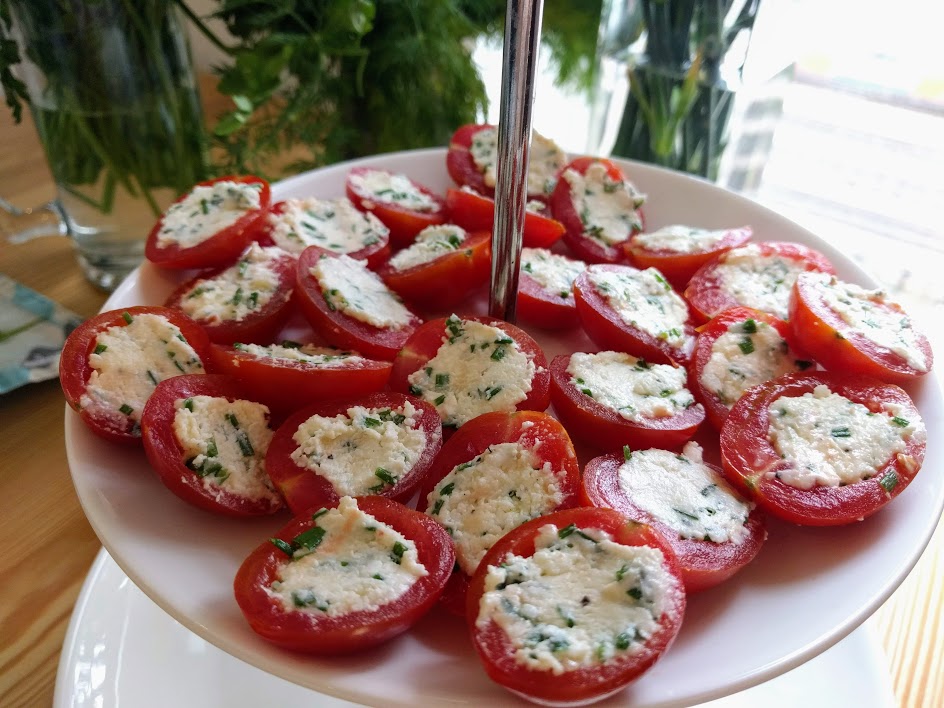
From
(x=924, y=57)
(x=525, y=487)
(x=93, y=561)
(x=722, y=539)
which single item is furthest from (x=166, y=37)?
(x=924, y=57)

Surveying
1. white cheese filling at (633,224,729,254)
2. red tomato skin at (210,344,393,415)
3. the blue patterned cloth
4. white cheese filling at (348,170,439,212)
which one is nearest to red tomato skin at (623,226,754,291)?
white cheese filling at (633,224,729,254)

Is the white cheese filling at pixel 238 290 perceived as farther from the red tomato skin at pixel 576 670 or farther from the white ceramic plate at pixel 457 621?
the red tomato skin at pixel 576 670

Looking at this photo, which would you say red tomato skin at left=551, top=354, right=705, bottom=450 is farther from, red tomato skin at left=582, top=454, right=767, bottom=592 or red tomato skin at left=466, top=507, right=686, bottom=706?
red tomato skin at left=466, top=507, right=686, bottom=706

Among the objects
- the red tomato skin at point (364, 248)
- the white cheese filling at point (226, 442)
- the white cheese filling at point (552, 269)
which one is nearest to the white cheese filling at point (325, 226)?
the red tomato skin at point (364, 248)

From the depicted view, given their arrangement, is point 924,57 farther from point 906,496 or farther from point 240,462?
point 240,462

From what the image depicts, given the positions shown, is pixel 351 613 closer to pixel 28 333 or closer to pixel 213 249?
pixel 213 249

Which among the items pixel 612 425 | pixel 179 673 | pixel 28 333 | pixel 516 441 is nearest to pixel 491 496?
pixel 516 441

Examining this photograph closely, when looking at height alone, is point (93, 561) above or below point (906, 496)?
below
